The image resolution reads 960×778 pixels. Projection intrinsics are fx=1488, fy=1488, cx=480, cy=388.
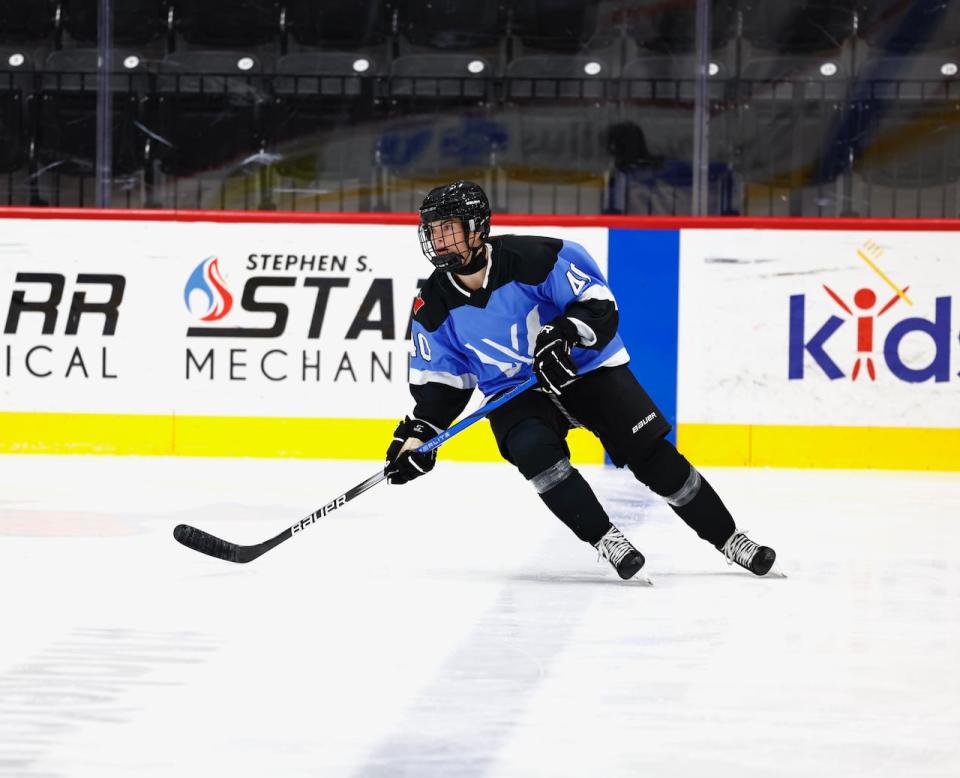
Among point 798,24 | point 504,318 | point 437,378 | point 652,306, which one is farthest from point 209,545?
point 798,24

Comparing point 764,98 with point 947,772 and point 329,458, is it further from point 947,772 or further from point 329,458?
point 947,772

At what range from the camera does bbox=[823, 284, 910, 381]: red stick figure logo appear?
536 centimetres

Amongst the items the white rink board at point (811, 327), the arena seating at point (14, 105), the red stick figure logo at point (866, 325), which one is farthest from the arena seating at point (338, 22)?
the red stick figure logo at point (866, 325)

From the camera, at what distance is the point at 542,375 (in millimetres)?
3127

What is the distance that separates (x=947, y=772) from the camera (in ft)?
6.15

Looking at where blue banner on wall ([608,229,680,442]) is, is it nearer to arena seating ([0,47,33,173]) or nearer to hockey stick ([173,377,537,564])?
hockey stick ([173,377,537,564])

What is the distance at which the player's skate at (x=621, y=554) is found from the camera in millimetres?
3160

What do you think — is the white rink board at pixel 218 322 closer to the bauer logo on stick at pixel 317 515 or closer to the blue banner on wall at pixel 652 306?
the blue banner on wall at pixel 652 306

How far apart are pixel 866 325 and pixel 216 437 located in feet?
7.93

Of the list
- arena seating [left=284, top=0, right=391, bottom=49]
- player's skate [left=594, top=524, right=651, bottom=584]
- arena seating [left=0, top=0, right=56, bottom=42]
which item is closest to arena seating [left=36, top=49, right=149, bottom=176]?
arena seating [left=0, top=0, right=56, bottom=42]

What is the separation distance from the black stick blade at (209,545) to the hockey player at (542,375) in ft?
1.32

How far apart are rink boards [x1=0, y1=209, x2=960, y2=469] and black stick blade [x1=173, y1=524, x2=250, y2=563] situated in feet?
7.08

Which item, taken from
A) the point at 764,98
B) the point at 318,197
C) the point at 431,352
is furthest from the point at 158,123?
the point at 431,352

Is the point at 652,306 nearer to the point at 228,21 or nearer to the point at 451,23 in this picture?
the point at 451,23
